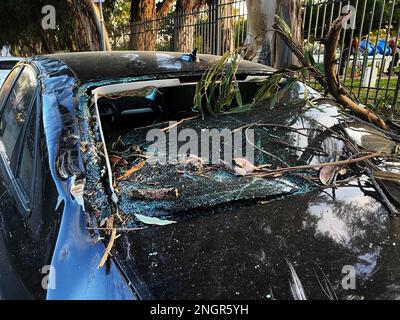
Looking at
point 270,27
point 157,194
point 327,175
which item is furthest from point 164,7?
point 157,194

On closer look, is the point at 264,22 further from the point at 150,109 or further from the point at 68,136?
the point at 68,136

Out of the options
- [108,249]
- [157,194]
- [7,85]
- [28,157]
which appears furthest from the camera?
[7,85]

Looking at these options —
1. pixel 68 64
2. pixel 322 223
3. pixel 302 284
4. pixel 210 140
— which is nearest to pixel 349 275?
pixel 302 284

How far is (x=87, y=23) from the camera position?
9.93 m

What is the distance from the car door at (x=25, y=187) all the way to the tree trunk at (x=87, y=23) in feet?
26.5

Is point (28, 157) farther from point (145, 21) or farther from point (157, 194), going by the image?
point (145, 21)

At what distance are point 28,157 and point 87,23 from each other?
9.03 meters

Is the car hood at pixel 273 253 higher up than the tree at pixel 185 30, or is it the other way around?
the tree at pixel 185 30

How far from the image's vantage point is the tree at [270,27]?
4.69 meters

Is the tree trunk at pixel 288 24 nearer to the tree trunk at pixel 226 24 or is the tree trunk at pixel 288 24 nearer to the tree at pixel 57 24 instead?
the tree trunk at pixel 226 24

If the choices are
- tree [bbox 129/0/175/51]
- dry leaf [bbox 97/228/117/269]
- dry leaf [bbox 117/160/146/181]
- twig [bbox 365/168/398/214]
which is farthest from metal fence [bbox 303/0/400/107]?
tree [bbox 129/0/175/51]

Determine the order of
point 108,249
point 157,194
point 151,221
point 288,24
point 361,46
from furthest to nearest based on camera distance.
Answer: point 361,46, point 288,24, point 157,194, point 151,221, point 108,249

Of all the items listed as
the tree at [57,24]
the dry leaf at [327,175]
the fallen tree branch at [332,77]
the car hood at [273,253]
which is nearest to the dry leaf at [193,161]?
the car hood at [273,253]

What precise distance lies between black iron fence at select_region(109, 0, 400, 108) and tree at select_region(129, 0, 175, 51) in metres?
0.03
